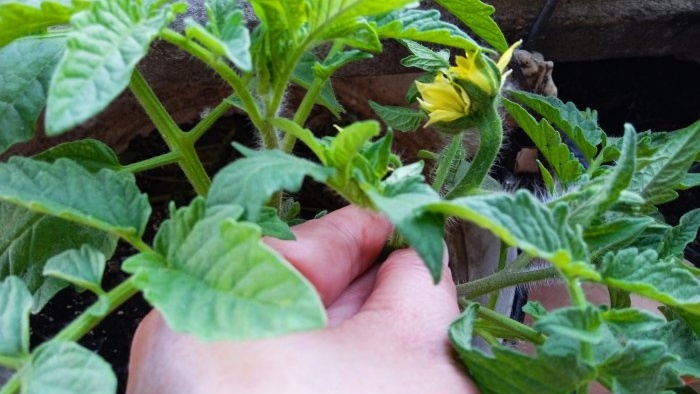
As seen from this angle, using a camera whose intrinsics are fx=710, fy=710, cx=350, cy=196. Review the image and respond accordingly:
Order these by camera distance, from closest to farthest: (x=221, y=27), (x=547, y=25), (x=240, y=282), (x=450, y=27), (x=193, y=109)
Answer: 1. (x=240, y=282)
2. (x=221, y=27)
3. (x=450, y=27)
4. (x=547, y=25)
5. (x=193, y=109)

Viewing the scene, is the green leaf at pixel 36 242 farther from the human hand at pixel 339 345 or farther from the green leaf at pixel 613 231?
the green leaf at pixel 613 231

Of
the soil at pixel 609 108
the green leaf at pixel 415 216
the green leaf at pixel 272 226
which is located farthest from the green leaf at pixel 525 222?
the soil at pixel 609 108

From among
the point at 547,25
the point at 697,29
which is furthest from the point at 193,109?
the point at 697,29

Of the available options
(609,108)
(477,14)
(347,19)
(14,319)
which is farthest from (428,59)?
(609,108)

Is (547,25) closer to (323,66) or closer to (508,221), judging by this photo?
(323,66)

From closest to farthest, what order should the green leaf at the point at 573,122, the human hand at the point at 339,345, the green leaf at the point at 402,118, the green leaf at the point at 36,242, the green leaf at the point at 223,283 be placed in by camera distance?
the green leaf at the point at 223,283 < the human hand at the point at 339,345 < the green leaf at the point at 36,242 < the green leaf at the point at 573,122 < the green leaf at the point at 402,118

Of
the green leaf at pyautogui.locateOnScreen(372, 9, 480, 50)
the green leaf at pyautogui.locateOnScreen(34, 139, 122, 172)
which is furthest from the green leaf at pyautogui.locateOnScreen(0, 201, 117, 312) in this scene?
the green leaf at pyautogui.locateOnScreen(372, 9, 480, 50)
